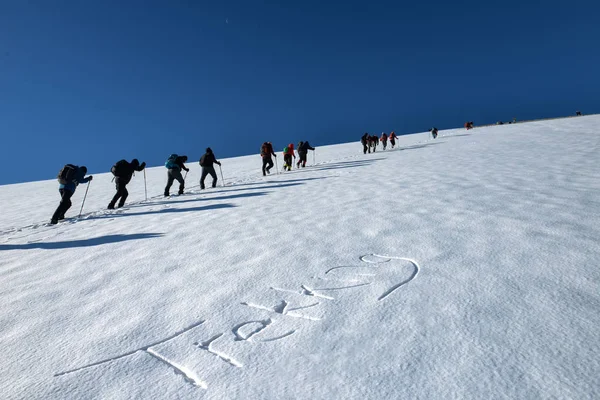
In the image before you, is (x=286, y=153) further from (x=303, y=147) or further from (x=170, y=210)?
(x=170, y=210)

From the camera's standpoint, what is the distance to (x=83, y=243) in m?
6.37

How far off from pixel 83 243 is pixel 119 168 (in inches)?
183

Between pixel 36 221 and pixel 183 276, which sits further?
pixel 36 221

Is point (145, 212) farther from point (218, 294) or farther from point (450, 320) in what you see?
point (450, 320)

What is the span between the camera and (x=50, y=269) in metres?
4.86

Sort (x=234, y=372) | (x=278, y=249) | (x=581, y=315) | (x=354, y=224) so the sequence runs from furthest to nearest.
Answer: (x=354, y=224)
(x=278, y=249)
(x=581, y=315)
(x=234, y=372)

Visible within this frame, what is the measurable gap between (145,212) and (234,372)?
8.53 m

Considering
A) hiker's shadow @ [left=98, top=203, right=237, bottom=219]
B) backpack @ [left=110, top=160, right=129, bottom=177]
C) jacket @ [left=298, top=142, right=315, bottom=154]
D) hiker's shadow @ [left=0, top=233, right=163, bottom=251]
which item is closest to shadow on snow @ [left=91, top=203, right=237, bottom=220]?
hiker's shadow @ [left=98, top=203, right=237, bottom=219]

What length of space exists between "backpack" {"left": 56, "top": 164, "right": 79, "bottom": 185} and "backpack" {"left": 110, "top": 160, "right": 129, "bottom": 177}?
1200 mm

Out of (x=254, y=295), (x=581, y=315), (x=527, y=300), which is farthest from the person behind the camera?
(x=254, y=295)

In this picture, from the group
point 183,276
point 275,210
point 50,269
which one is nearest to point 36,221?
point 50,269

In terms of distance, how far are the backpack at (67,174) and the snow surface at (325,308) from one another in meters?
3.03

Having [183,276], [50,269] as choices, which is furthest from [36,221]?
[183,276]

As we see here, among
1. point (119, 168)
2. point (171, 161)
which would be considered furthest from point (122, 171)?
point (171, 161)
